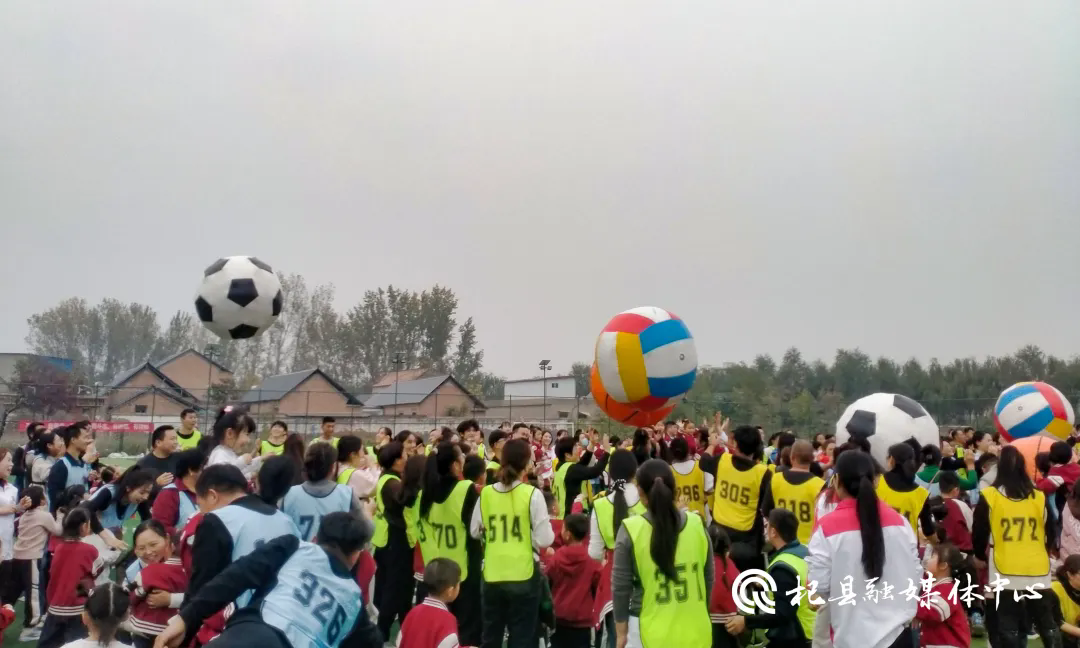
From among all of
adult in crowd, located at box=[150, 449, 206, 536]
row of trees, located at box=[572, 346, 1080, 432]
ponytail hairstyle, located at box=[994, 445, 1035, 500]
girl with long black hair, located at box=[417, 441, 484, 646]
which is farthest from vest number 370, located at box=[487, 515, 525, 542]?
row of trees, located at box=[572, 346, 1080, 432]

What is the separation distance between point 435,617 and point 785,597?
A: 180 centimetres

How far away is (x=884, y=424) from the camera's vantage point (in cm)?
694

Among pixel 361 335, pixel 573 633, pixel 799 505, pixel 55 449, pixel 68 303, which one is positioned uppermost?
pixel 68 303

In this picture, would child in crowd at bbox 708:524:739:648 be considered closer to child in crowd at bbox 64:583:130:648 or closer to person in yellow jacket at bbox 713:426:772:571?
person in yellow jacket at bbox 713:426:772:571

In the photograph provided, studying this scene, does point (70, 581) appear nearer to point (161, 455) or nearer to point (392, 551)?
point (161, 455)

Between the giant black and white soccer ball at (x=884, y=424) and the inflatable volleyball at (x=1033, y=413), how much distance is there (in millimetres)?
3092

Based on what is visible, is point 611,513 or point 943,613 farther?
point 611,513

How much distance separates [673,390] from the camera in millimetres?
7711

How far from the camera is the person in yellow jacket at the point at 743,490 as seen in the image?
6.67 meters

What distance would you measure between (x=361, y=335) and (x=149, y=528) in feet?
157

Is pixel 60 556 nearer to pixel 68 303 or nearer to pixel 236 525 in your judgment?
pixel 236 525

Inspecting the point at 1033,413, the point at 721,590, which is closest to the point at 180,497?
the point at 721,590

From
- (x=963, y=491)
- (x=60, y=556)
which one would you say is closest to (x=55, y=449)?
(x=60, y=556)

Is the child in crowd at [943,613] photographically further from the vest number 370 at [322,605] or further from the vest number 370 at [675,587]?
the vest number 370 at [322,605]
